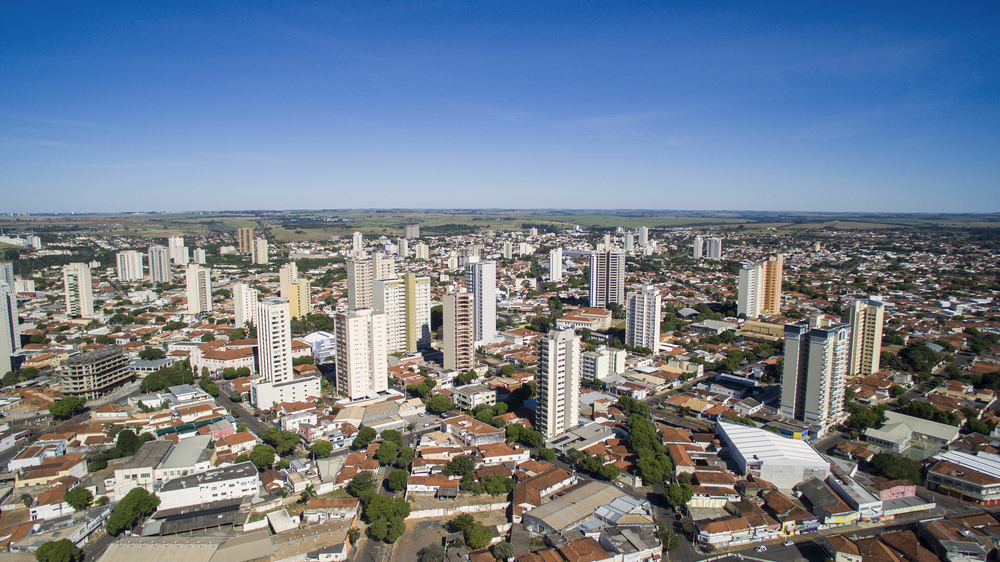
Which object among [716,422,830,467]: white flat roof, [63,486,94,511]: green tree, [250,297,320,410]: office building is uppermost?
[250,297,320,410]: office building

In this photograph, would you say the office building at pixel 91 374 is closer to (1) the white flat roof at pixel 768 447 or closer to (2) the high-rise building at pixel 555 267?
(1) the white flat roof at pixel 768 447

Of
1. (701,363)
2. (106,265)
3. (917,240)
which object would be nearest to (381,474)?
(701,363)

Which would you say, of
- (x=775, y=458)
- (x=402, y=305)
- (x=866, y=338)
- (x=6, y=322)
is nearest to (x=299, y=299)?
(x=402, y=305)

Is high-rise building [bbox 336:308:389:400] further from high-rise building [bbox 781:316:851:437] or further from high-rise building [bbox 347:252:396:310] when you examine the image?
high-rise building [bbox 781:316:851:437]

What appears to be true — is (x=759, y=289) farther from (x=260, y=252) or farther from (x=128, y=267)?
(x=128, y=267)

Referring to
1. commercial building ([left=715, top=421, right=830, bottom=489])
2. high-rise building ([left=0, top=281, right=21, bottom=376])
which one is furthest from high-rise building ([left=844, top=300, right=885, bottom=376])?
high-rise building ([left=0, top=281, right=21, bottom=376])

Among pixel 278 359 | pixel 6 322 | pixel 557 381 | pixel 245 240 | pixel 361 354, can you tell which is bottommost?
pixel 278 359
